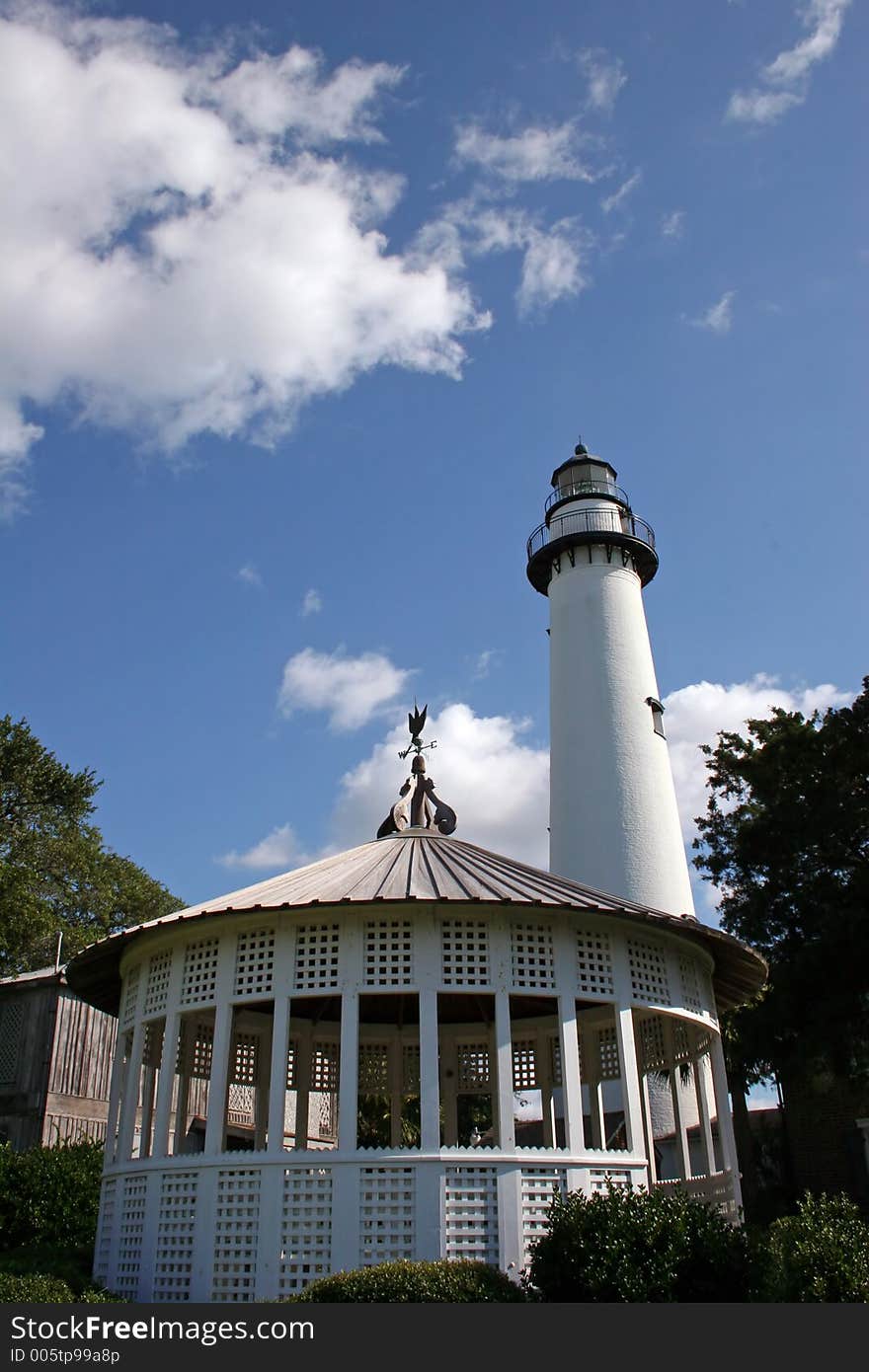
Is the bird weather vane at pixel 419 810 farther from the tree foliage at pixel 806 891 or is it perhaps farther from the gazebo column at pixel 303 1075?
the tree foliage at pixel 806 891

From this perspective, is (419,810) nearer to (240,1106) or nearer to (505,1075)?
(505,1075)

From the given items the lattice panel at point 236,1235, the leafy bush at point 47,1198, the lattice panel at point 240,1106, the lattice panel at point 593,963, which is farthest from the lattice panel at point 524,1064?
the lattice panel at point 240,1106

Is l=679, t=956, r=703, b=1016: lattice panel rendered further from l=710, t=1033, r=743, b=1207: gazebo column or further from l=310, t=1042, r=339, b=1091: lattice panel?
l=310, t=1042, r=339, b=1091: lattice panel

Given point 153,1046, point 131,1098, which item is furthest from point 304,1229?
point 153,1046

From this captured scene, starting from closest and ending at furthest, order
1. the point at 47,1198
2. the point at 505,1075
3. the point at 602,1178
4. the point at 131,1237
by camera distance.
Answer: the point at 602,1178
the point at 505,1075
the point at 131,1237
the point at 47,1198

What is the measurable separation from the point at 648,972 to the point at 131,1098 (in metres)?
7.57

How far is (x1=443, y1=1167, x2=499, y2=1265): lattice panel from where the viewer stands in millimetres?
12094

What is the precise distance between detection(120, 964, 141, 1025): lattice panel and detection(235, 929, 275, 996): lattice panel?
2319 mm

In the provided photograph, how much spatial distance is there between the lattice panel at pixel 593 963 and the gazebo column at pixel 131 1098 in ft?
20.9

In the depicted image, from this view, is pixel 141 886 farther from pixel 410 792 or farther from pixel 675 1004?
pixel 675 1004

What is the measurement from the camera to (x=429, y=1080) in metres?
12.9

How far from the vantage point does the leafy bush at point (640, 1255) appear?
9344 mm

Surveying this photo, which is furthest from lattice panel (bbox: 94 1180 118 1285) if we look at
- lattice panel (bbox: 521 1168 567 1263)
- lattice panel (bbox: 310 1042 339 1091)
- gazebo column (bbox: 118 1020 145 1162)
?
lattice panel (bbox: 521 1168 567 1263)

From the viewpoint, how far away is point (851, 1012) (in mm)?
23516
